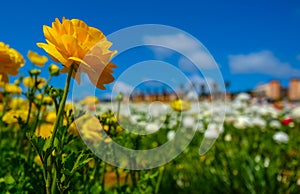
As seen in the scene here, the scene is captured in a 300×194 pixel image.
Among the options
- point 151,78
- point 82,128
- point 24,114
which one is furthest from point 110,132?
point 24,114

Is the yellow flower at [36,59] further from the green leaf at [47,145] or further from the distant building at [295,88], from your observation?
the distant building at [295,88]

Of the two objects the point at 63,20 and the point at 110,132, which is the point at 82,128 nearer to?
the point at 110,132

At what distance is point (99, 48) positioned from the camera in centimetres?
63

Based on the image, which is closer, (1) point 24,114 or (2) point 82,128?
(2) point 82,128

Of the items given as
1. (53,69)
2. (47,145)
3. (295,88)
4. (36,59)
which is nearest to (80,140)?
(53,69)

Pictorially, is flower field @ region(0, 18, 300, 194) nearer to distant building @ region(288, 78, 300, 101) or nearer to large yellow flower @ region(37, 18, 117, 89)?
large yellow flower @ region(37, 18, 117, 89)

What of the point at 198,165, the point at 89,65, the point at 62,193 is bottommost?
the point at 62,193

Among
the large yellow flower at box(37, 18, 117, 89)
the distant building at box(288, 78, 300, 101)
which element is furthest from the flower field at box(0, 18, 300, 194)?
the distant building at box(288, 78, 300, 101)

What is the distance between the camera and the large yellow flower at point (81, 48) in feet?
2.01

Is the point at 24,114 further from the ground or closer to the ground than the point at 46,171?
further from the ground

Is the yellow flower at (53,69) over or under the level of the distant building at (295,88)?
under

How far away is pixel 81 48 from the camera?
0.62 metres

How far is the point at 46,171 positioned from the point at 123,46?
0.25m

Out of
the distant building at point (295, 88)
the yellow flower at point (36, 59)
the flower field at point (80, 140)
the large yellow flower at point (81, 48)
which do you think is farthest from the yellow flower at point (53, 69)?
the distant building at point (295, 88)
